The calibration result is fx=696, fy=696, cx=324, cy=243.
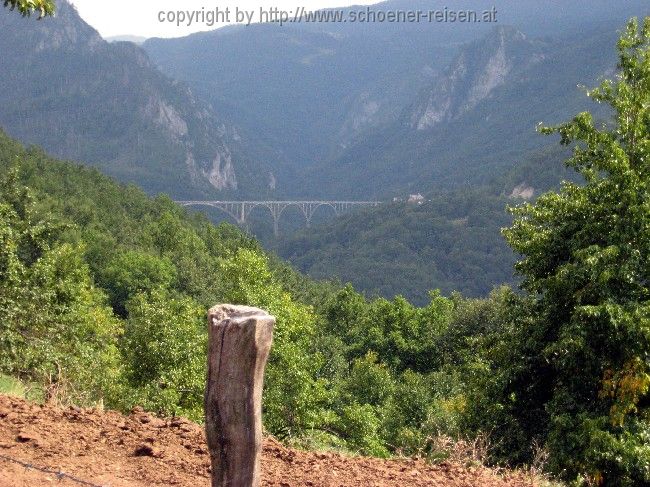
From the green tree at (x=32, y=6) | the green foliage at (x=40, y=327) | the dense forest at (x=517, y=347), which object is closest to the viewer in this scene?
the green tree at (x=32, y=6)

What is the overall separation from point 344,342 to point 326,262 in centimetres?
9198

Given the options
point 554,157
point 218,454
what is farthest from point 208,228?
point 554,157

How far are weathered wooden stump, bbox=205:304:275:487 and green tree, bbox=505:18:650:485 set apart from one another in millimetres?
5860

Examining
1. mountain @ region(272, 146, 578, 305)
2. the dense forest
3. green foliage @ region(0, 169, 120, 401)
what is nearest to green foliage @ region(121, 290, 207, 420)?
the dense forest

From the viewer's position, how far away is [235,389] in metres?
3.48

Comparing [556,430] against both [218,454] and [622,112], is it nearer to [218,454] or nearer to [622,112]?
[622,112]

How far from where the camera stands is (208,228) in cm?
7619

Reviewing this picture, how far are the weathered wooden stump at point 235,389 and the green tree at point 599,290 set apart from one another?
19.2 feet

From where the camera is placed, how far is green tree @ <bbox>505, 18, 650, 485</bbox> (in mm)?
8375

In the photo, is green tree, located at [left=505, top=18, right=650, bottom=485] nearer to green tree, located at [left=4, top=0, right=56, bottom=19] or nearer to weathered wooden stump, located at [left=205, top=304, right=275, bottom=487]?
weathered wooden stump, located at [left=205, top=304, right=275, bottom=487]

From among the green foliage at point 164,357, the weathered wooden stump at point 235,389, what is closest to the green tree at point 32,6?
the weathered wooden stump at point 235,389

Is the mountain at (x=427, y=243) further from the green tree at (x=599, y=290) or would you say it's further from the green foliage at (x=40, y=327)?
the green tree at (x=599, y=290)

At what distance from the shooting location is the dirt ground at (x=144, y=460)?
5297mm

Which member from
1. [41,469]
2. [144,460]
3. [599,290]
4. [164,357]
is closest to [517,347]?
[599,290]
